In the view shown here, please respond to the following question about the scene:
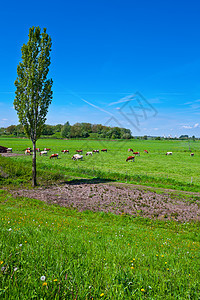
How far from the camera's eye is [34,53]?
2131 cm

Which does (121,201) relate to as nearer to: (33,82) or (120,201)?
(120,201)

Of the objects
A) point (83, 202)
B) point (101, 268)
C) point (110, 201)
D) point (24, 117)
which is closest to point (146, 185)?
point (110, 201)

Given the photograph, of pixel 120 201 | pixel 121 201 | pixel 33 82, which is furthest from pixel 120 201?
pixel 33 82

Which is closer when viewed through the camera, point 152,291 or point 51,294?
point 51,294

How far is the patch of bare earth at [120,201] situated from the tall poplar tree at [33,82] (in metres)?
4.72

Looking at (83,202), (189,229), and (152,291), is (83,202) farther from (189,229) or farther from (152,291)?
(152,291)

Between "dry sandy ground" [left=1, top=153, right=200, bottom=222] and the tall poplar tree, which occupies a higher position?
the tall poplar tree

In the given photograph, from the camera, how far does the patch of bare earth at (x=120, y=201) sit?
15.4 m

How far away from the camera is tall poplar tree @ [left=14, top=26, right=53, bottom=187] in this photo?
21.0 metres

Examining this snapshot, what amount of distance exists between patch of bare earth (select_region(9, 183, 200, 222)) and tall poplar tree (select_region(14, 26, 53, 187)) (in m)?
4.72

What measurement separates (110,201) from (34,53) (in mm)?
19673

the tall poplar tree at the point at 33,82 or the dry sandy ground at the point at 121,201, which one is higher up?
the tall poplar tree at the point at 33,82

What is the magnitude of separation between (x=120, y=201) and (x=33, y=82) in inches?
679

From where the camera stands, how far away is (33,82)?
21.2 m
